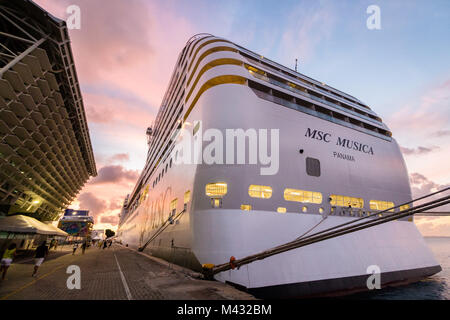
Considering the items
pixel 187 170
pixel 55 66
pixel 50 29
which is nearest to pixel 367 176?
pixel 187 170

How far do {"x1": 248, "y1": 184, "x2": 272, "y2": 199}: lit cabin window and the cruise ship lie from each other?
2.8 inches

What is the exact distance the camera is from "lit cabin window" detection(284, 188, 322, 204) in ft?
46.6

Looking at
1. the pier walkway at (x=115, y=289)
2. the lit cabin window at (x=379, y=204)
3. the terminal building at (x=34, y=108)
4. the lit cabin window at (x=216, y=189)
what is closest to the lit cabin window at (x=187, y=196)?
the lit cabin window at (x=216, y=189)

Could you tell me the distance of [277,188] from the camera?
13.9 meters

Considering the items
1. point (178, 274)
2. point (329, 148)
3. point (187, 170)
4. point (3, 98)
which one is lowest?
point (178, 274)

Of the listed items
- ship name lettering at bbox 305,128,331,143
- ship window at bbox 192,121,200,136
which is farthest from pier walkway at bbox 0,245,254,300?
ship name lettering at bbox 305,128,331,143

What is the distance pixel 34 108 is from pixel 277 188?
26.7 m

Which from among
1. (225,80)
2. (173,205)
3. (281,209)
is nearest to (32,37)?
(225,80)

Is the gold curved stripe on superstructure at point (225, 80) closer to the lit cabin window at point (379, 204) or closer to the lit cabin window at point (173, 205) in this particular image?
the lit cabin window at point (173, 205)

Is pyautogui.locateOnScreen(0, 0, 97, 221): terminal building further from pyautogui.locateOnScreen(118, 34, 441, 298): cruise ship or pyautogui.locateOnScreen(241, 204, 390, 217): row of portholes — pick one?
pyautogui.locateOnScreen(241, 204, 390, 217): row of portholes

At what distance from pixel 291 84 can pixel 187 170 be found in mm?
13572

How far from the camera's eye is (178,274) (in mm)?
11562

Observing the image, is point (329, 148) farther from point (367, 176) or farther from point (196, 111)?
point (196, 111)

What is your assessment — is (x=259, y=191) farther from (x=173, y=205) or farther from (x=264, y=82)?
(x=264, y=82)
